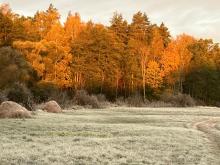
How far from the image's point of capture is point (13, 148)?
16844mm

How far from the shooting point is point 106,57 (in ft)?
266

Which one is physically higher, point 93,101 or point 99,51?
point 99,51

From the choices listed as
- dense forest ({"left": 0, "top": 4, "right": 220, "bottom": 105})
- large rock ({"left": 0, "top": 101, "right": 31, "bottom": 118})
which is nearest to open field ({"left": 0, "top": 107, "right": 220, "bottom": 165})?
large rock ({"left": 0, "top": 101, "right": 31, "bottom": 118})

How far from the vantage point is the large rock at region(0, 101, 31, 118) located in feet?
101

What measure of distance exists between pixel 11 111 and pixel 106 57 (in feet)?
166

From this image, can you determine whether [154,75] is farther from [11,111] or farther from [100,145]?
[100,145]

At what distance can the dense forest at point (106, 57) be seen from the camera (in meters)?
69.1

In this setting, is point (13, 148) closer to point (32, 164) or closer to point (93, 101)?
point (32, 164)

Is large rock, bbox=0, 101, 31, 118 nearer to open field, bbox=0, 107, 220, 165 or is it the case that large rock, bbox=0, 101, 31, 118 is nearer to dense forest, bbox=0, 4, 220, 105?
open field, bbox=0, 107, 220, 165

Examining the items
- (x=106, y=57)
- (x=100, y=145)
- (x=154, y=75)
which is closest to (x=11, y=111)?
(x=100, y=145)

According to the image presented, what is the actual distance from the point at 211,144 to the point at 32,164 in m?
9.90

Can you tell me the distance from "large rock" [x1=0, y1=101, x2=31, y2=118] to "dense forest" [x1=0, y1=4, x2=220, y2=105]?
27.2 metres

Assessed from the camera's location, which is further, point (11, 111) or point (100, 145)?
point (11, 111)

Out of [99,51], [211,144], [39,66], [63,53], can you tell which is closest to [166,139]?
[211,144]
